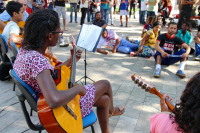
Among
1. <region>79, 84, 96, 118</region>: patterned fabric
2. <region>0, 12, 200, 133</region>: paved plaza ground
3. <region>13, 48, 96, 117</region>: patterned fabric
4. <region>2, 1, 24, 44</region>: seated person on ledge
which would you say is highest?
<region>2, 1, 24, 44</region>: seated person on ledge

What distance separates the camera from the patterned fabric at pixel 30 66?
1322 mm

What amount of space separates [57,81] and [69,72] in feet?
0.88

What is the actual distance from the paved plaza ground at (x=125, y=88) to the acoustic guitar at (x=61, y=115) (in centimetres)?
85

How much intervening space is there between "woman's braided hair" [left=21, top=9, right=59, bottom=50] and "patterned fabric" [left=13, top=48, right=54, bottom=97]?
0.08 m

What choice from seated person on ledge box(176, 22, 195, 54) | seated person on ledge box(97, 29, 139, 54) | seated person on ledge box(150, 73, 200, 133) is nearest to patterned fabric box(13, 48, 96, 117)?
seated person on ledge box(150, 73, 200, 133)

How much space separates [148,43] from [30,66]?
171 inches

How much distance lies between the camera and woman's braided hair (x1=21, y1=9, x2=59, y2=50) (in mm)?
1427

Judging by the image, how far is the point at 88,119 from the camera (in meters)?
1.65

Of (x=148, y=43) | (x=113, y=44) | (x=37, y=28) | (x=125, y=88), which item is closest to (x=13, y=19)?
(x=37, y=28)

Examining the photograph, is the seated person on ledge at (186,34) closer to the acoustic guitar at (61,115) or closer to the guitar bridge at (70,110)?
the acoustic guitar at (61,115)

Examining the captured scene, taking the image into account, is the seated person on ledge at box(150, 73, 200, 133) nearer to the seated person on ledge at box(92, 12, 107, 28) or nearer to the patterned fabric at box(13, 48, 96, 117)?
the patterned fabric at box(13, 48, 96, 117)

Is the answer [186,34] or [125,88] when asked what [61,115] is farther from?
[186,34]

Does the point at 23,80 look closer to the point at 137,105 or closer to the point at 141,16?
the point at 137,105

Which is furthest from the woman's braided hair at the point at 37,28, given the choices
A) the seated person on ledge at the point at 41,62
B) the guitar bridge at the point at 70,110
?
the guitar bridge at the point at 70,110
